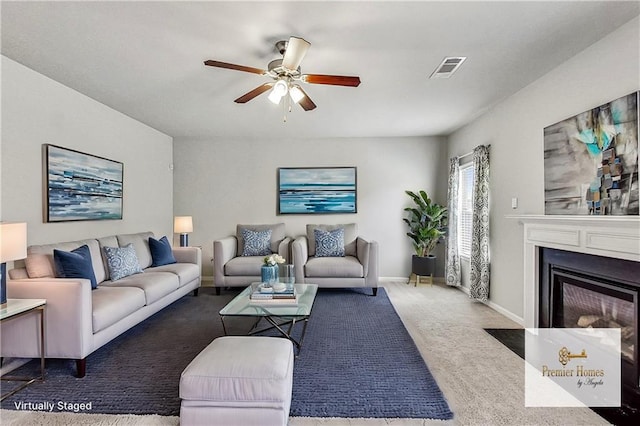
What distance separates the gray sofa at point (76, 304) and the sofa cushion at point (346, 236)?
2339 mm

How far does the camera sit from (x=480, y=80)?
128 inches

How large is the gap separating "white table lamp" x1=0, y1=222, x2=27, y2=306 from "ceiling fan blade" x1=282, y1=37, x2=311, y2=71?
7.58 ft

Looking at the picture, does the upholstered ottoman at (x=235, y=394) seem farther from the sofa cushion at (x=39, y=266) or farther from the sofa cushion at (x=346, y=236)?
the sofa cushion at (x=346, y=236)

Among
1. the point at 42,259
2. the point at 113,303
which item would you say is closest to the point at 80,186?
the point at 42,259

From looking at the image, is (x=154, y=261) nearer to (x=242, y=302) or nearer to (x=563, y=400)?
(x=242, y=302)

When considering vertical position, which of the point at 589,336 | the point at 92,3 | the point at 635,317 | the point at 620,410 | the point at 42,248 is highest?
the point at 92,3

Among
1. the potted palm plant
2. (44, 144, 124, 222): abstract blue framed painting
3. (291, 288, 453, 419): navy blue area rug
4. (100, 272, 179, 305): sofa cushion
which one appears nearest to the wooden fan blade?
(291, 288, 453, 419): navy blue area rug

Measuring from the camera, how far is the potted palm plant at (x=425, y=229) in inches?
207

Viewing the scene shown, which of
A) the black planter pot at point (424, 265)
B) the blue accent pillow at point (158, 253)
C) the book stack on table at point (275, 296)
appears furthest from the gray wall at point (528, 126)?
the blue accent pillow at point (158, 253)

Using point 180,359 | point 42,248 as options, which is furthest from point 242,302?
point 42,248

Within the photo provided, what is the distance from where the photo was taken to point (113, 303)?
9.00 feet

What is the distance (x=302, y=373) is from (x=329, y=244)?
2760 millimetres

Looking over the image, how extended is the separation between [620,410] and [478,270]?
2318mm

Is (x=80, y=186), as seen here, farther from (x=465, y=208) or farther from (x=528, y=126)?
(x=465, y=208)
